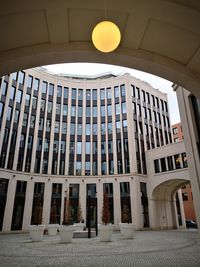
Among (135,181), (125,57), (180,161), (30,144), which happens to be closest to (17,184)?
(30,144)

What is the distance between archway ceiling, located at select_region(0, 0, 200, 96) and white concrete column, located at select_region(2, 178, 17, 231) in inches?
955

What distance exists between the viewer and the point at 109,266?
7.23 metres

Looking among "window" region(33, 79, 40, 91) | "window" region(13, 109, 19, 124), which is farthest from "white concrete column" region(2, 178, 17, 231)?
"window" region(33, 79, 40, 91)

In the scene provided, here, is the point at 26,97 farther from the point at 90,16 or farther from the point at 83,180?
the point at 90,16

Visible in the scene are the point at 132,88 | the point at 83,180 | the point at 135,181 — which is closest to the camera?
the point at 135,181

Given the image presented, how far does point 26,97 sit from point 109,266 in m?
28.3

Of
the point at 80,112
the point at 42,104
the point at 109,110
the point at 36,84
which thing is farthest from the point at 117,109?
the point at 36,84

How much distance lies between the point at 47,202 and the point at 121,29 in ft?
91.7

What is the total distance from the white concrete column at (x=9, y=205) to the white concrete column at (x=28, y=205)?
1.80 meters

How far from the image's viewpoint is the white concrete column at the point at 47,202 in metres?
27.7

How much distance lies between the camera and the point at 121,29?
4609 mm

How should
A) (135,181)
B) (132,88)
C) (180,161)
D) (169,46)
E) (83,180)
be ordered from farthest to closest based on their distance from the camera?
(132,88)
(83,180)
(135,181)
(180,161)
(169,46)

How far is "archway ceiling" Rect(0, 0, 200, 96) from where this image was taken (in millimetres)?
4031

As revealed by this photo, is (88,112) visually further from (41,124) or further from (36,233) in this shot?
(36,233)
